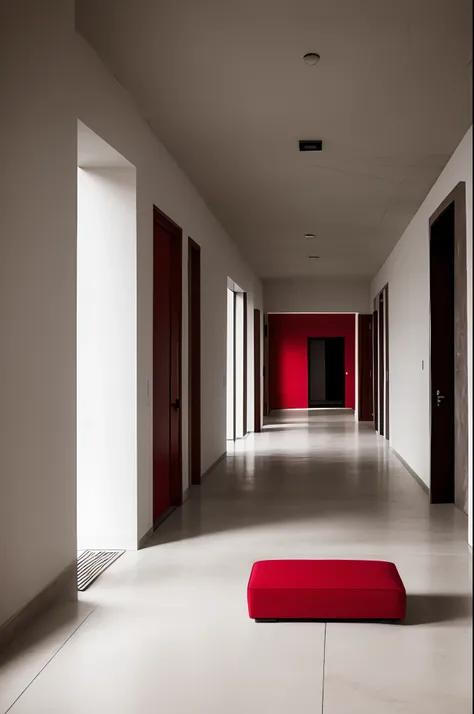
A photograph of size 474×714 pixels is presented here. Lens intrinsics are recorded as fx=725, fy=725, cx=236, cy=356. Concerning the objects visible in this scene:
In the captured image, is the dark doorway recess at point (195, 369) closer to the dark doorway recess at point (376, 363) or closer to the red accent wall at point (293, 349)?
the dark doorway recess at point (376, 363)

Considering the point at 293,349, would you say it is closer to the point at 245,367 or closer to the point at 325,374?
the point at 325,374

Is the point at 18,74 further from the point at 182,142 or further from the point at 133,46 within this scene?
the point at 182,142

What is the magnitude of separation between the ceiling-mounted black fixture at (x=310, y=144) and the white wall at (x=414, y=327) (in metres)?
1.06

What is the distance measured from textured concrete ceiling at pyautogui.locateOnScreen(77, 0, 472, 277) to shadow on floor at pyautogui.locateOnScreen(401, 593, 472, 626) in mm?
2917

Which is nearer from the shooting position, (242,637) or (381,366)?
(242,637)

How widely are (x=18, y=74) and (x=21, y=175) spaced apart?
0.42m

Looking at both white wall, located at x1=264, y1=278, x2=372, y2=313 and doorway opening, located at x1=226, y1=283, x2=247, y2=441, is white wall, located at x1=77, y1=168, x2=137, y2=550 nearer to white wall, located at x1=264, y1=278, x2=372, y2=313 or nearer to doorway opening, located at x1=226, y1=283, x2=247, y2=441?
doorway opening, located at x1=226, y1=283, x2=247, y2=441

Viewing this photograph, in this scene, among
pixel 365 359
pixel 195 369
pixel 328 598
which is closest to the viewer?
pixel 328 598

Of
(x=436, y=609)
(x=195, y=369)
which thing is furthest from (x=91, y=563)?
(x=195, y=369)

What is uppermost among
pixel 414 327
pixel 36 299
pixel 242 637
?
pixel 414 327

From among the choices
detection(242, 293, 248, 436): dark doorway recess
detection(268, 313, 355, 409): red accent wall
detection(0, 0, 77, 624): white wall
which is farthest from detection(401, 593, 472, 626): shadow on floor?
detection(268, 313, 355, 409): red accent wall

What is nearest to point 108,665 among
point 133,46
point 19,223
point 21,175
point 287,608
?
point 287,608

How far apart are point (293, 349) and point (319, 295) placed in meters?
5.05

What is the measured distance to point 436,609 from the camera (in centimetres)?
362
